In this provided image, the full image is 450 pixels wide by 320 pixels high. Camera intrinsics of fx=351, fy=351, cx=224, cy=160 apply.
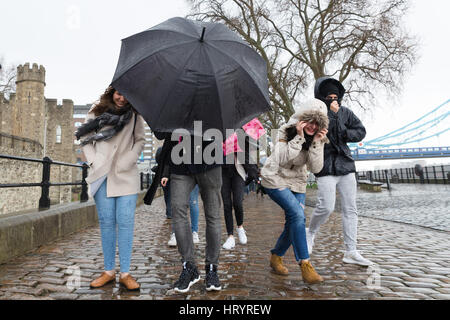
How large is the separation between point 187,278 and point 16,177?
74.3ft

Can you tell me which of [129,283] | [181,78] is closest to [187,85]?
[181,78]

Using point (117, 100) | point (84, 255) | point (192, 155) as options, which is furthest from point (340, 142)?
point (84, 255)

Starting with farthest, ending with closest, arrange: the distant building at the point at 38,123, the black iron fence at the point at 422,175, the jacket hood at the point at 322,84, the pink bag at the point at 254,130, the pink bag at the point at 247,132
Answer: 1. the distant building at the point at 38,123
2. the black iron fence at the point at 422,175
3. the pink bag at the point at 254,130
4. the pink bag at the point at 247,132
5. the jacket hood at the point at 322,84

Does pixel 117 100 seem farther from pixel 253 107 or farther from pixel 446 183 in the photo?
pixel 446 183

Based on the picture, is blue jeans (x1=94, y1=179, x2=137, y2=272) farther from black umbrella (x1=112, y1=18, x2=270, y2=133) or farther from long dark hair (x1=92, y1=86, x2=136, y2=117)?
black umbrella (x1=112, y1=18, x2=270, y2=133)

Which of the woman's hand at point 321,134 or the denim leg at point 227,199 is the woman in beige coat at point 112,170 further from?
the denim leg at point 227,199

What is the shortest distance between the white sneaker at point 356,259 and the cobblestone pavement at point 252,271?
73mm

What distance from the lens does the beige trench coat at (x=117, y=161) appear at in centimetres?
274

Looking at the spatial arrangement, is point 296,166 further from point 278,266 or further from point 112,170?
point 112,170

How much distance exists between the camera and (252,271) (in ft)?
10.7

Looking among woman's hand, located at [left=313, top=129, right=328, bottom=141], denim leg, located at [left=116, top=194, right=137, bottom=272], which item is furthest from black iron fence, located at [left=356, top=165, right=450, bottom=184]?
denim leg, located at [left=116, top=194, right=137, bottom=272]

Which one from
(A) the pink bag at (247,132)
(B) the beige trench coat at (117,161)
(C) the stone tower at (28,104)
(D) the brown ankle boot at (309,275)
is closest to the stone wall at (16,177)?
(C) the stone tower at (28,104)

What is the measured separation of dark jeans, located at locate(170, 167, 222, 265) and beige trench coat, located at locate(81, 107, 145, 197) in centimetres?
39
